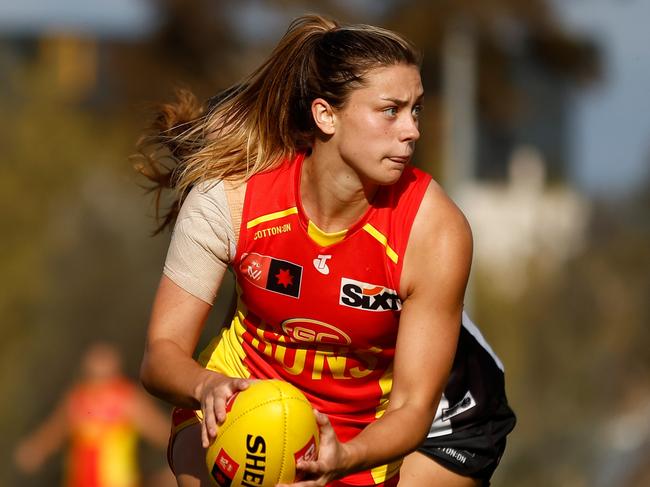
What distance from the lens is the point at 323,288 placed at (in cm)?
523

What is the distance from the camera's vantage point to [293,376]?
217 inches

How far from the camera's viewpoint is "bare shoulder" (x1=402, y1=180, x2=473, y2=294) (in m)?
5.12

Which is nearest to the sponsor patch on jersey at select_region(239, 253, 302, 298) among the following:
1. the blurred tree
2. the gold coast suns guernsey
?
the gold coast suns guernsey

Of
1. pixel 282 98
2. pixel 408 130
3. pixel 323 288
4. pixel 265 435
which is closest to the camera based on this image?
pixel 265 435

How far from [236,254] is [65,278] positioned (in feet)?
51.4

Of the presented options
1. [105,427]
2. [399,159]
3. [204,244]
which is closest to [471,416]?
[399,159]

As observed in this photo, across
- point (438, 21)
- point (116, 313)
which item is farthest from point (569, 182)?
point (116, 313)

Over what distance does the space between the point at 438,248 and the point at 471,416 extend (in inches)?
39.5

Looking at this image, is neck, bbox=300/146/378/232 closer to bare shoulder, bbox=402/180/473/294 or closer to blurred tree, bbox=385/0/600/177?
bare shoulder, bbox=402/180/473/294

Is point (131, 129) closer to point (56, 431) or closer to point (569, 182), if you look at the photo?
point (569, 182)

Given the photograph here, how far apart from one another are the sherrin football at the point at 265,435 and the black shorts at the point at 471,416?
A: 3.69 ft

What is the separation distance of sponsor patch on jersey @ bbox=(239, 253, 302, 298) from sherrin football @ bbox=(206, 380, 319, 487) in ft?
1.81

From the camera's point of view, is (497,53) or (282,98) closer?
(282,98)

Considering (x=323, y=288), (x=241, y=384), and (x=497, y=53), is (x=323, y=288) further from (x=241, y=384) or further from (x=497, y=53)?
(x=497, y=53)
